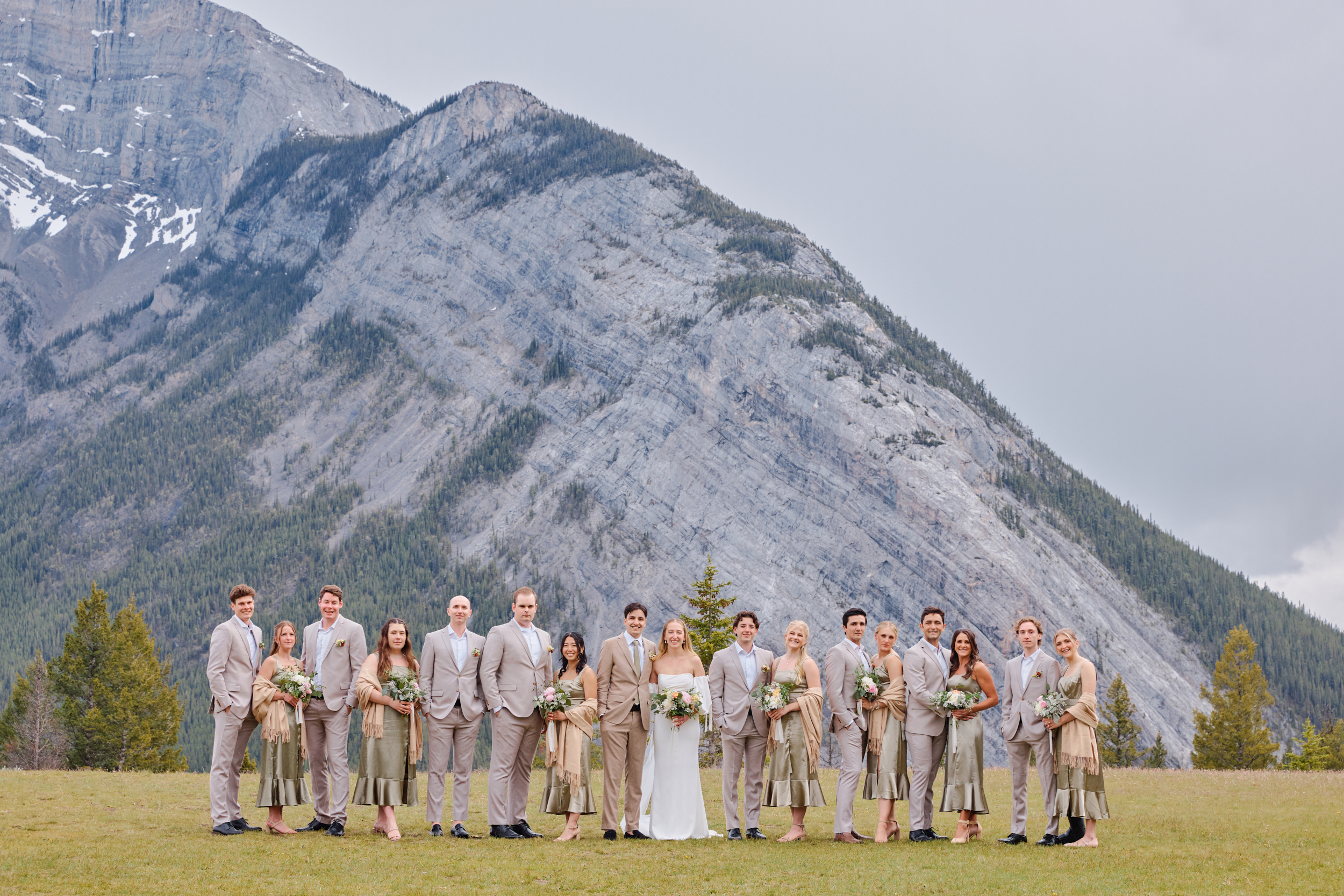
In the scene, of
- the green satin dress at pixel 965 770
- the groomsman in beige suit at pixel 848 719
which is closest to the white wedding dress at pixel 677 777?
the groomsman in beige suit at pixel 848 719

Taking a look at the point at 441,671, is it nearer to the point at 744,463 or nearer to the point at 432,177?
the point at 744,463

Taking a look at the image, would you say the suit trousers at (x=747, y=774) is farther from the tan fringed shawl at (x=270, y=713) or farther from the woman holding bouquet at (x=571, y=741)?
the tan fringed shawl at (x=270, y=713)

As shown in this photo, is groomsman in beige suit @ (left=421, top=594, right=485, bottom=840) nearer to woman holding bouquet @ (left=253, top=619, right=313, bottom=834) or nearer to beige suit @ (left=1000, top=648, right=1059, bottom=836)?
woman holding bouquet @ (left=253, top=619, right=313, bottom=834)

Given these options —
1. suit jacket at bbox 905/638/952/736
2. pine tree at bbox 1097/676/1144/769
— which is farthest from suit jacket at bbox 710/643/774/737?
pine tree at bbox 1097/676/1144/769

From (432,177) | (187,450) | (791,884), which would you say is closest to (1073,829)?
(791,884)

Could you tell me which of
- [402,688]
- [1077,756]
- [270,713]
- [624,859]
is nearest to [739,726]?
[624,859]

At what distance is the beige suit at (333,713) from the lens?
14.8 meters

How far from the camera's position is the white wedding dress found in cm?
1550

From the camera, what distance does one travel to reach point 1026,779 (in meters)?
15.2

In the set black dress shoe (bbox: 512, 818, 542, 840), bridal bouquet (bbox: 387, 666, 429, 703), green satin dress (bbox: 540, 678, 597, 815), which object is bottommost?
black dress shoe (bbox: 512, 818, 542, 840)

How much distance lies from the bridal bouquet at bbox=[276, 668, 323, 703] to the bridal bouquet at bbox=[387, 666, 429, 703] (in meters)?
1.04

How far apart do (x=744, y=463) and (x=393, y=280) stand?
84356 mm

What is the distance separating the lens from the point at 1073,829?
14.9m

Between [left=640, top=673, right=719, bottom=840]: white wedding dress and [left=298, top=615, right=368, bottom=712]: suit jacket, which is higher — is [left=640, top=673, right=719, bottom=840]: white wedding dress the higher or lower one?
the lower one
